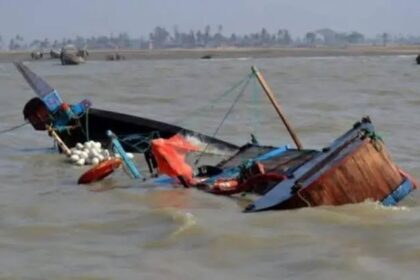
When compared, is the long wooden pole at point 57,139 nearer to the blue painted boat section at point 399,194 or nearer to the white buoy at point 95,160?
the white buoy at point 95,160

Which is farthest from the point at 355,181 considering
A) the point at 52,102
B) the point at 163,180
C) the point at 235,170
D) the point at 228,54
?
the point at 228,54

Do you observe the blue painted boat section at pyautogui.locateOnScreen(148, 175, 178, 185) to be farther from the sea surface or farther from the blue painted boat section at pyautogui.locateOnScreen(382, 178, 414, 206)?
the blue painted boat section at pyautogui.locateOnScreen(382, 178, 414, 206)

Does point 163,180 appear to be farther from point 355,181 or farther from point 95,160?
point 355,181

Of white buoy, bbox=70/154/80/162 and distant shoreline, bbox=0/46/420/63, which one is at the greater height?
white buoy, bbox=70/154/80/162

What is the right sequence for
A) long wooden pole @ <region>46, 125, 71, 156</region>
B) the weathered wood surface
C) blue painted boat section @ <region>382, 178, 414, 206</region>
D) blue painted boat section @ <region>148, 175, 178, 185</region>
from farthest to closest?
long wooden pole @ <region>46, 125, 71, 156</region>, blue painted boat section @ <region>148, 175, 178, 185</region>, blue painted boat section @ <region>382, 178, 414, 206</region>, the weathered wood surface

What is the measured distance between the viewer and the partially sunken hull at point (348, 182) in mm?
9688

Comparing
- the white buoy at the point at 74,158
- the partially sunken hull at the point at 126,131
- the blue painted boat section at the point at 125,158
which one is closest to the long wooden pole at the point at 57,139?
the partially sunken hull at the point at 126,131

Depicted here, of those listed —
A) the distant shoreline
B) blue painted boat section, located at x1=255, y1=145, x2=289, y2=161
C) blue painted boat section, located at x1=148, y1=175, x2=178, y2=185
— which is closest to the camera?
blue painted boat section, located at x1=148, y1=175, x2=178, y2=185

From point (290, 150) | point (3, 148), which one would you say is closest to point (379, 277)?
point (290, 150)

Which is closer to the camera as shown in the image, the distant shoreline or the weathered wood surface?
the weathered wood surface

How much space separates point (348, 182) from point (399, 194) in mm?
724

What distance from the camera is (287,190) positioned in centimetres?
1011

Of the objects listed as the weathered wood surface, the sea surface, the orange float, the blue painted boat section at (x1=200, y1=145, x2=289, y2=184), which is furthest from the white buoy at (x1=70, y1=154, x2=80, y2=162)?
the weathered wood surface

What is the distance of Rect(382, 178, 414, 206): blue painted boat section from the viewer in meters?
10.0
